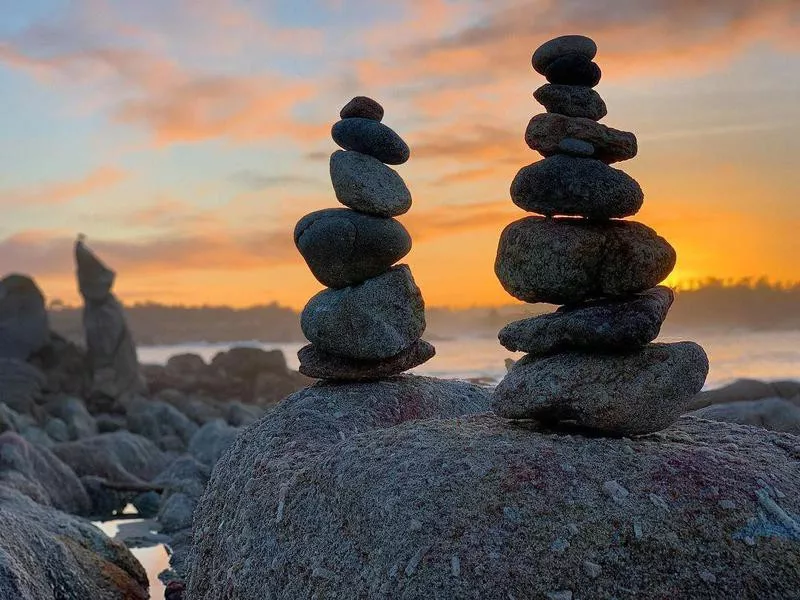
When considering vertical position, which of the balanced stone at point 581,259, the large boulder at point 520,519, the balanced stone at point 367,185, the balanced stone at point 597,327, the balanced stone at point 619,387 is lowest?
the large boulder at point 520,519

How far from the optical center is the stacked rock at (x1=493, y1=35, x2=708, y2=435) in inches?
330

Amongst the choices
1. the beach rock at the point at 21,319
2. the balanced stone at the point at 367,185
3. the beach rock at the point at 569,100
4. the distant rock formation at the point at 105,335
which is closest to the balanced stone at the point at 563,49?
the beach rock at the point at 569,100

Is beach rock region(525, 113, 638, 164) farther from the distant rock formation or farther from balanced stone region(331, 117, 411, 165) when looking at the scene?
the distant rock formation

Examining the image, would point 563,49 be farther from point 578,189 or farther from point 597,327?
point 597,327

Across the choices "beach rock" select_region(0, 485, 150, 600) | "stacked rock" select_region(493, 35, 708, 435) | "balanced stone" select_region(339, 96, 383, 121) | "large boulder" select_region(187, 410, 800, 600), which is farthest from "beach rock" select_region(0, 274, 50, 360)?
"stacked rock" select_region(493, 35, 708, 435)

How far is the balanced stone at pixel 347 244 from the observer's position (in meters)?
11.4

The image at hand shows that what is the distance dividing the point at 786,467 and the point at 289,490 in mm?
4498

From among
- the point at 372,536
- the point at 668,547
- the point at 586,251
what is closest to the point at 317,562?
the point at 372,536

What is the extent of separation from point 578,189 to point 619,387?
6.00ft

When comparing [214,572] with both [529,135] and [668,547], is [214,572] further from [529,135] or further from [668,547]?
[529,135]

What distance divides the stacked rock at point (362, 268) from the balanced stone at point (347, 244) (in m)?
0.01

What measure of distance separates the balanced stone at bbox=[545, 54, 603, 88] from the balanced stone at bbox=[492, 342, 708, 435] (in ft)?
8.80

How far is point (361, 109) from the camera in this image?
39.4 ft

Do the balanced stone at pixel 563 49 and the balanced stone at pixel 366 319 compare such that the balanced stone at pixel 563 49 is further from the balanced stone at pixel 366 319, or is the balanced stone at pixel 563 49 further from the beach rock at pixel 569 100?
the balanced stone at pixel 366 319
